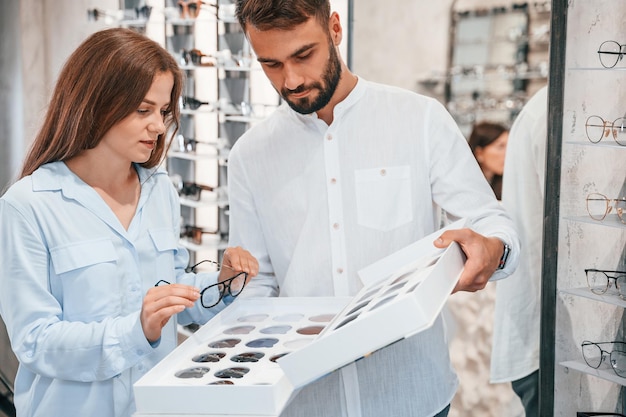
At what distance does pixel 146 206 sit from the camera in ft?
6.54

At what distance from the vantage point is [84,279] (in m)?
1.82

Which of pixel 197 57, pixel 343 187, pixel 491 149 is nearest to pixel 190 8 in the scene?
pixel 197 57

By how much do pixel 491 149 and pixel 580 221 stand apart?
144 centimetres

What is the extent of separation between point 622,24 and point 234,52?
2.43m

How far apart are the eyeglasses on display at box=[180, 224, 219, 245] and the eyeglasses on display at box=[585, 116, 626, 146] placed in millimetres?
2610

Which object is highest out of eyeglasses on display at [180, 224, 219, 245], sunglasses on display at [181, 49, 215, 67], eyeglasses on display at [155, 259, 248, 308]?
sunglasses on display at [181, 49, 215, 67]

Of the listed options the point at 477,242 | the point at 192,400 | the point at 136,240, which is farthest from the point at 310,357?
the point at 136,240

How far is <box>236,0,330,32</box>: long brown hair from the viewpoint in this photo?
1.89 metres

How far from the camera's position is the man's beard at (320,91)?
77.7 inches

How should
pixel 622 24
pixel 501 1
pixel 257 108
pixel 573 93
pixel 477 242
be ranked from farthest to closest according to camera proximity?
pixel 501 1 → pixel 257 108 → pixel 573 93 → pixel 622 24 → pixel 477 242

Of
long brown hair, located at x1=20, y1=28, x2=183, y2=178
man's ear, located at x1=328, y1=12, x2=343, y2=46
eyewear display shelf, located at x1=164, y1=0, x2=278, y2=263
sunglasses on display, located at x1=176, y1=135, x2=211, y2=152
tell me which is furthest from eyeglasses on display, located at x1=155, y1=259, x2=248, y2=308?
sunglasses on display, located at x1=176, y1=135, x2=211, y2=152

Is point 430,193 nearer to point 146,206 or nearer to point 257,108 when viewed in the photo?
point 146,206

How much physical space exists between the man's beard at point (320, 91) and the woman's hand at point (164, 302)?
57 centimetres

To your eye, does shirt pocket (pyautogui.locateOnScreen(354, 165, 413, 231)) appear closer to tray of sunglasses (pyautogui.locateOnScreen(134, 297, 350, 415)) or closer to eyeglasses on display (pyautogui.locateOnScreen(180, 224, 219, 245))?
tray of sunglasses (pyautogui.locateOnScreen(134, 297, 350, 415))
